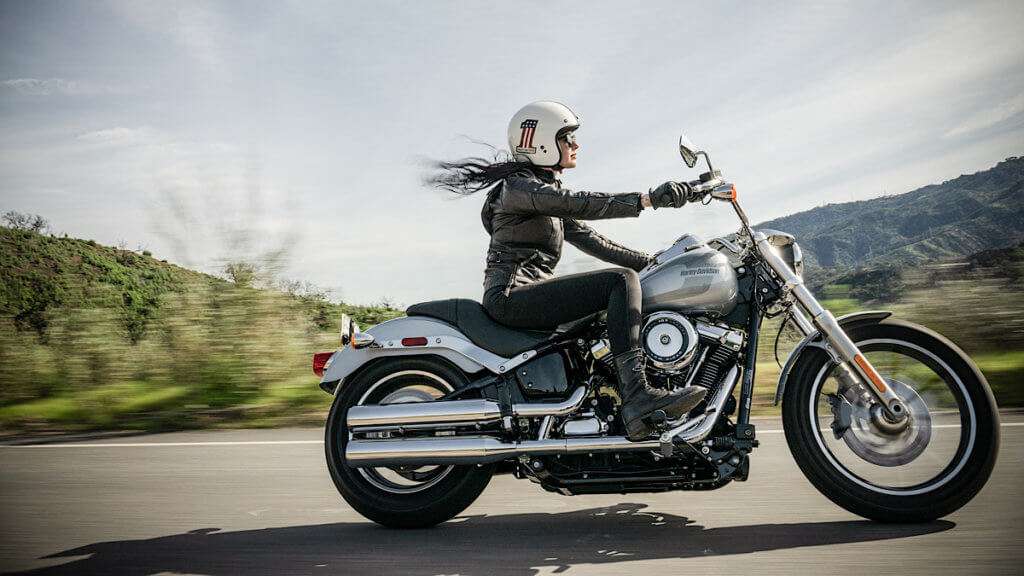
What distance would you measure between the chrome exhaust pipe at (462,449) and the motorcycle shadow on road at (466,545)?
1.07 ft

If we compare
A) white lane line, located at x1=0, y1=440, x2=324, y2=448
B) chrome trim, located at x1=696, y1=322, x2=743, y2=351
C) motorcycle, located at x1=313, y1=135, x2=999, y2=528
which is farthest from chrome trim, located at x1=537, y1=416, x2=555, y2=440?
white lane line, located at x1=0, y1=440, x2=324, y2=448

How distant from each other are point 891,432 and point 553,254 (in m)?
1.70

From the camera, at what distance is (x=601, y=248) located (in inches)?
179

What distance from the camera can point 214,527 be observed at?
13.2 ft

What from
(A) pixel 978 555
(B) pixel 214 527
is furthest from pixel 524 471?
(A) pixel 978 555

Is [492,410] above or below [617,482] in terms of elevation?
above

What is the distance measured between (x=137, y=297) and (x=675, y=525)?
6.82 meters

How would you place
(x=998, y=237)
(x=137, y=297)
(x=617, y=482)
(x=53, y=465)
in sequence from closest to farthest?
(x=617, y=482) → (x=53, y=465) → (x=998, y=237) → (x=137, y=297)

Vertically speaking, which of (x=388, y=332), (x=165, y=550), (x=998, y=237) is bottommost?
(x=165, y=550)

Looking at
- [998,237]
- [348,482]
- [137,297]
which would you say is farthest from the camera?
[137,297]

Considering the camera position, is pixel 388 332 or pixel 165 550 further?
pixel 388 332

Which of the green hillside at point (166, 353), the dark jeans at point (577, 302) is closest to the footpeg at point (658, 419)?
the dark jeans at point (577, 302)

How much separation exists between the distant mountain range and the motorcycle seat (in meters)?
2.43

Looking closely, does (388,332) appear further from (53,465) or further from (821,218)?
(821,218)
